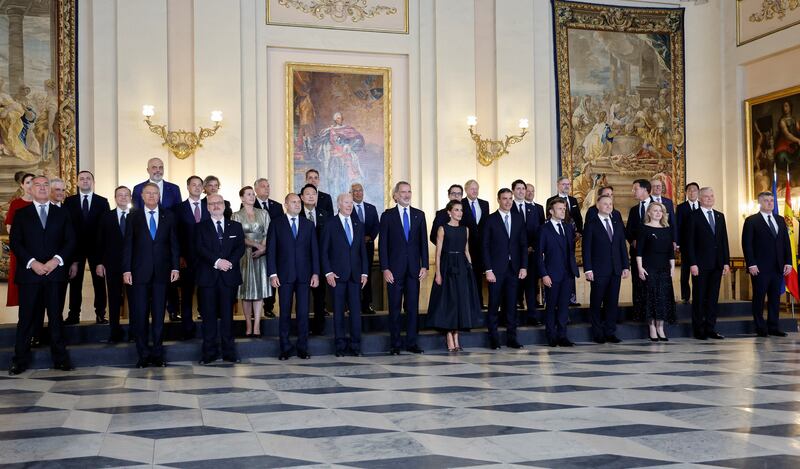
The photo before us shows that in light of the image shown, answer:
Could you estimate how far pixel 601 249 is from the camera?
31.5 feet

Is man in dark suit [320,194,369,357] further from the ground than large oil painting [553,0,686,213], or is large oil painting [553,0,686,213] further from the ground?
large oil painting [553,0,686,213]

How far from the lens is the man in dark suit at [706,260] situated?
10039 mm

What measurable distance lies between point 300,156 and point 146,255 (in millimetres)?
4612

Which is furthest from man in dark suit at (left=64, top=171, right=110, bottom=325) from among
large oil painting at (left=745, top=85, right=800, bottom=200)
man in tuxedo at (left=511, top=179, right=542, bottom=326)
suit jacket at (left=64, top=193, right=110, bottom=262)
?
large oil painting at (left=745, top=85, right=800, bottom=200)

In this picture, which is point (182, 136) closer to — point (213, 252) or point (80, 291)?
point (80, 291)

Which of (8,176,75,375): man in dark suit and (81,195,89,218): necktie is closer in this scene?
(8,176,75,375): man in dark suit

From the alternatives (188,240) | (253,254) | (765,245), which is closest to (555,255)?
(765,245)

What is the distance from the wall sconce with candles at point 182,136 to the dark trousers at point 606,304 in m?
5.61

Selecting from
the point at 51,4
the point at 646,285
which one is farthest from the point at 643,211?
the point at 51,4

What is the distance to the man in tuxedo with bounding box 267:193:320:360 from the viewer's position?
27.9 ft

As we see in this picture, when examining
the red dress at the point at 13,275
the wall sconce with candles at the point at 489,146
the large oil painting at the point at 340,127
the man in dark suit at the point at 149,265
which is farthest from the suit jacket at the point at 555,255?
the red dress at the point at 13,275

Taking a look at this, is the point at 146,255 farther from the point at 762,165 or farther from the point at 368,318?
the point at 762,165

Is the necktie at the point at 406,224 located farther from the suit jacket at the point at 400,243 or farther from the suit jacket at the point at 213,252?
the suit jacket at the point at 213,252

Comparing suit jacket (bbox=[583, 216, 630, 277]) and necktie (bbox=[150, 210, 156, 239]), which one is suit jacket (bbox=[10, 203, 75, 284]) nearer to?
necktie (bbox=[150, 210, 156, 239])
